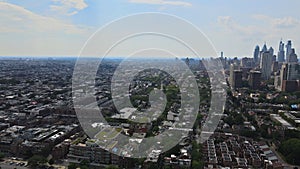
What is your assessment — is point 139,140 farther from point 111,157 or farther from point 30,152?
point 30,152

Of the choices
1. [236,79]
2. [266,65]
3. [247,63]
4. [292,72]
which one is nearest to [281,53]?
[247,63]

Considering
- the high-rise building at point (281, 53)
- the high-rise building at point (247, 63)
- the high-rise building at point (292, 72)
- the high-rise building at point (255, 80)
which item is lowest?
the high-rise building at point (255, 80)

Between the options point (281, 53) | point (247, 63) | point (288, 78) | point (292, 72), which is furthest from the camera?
point (281, 53)

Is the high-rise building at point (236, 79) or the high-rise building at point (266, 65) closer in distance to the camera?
the high-rise building at point (236, 79)

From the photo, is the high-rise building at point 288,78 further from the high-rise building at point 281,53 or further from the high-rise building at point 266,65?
the high-rise building at point 281,53

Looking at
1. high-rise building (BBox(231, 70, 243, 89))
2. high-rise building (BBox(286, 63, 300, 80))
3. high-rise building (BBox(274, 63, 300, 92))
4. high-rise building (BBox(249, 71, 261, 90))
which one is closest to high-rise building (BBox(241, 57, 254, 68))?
high-rise building (BBox(274, 63, 300, 92))

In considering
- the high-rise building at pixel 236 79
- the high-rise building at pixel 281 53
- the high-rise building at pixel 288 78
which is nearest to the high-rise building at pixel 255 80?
the high-rise building at pixel 236 79

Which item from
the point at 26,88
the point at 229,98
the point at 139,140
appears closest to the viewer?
the point at 139,140

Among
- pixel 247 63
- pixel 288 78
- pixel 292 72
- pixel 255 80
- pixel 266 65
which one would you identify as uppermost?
pixel 247 63

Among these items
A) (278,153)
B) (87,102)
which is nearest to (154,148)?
(278,153)

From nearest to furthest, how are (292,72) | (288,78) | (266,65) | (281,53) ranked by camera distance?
(288,78), (292,72), (266,65), (281,53)

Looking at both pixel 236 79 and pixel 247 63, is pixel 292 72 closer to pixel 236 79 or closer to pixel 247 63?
pixel 236 79
